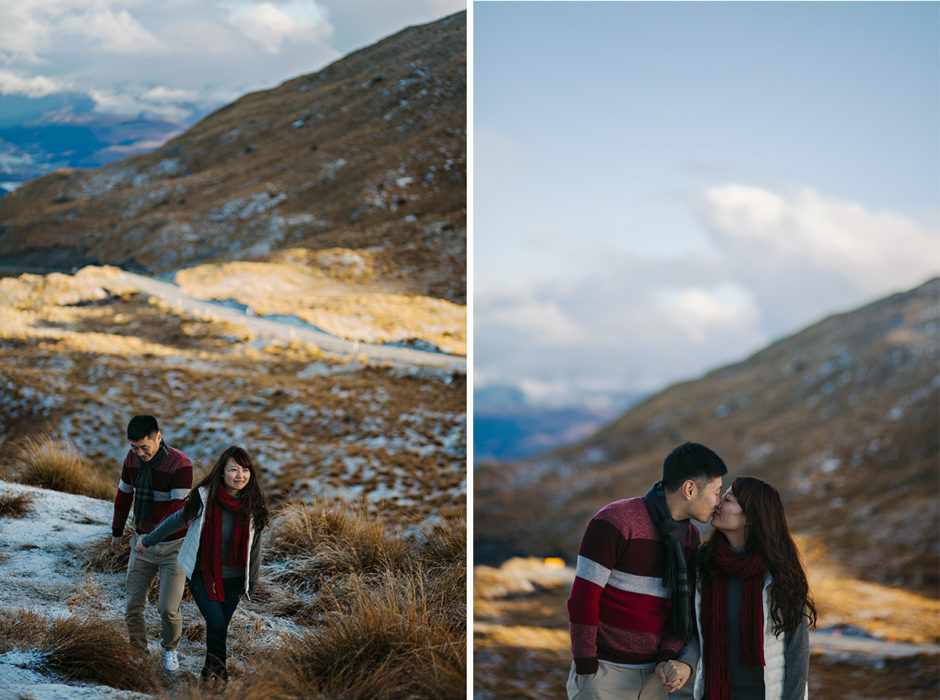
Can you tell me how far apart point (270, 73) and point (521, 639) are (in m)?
5.10

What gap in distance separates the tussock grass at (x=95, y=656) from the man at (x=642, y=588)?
153 centimetres

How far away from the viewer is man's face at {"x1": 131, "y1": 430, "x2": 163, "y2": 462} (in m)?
2.32

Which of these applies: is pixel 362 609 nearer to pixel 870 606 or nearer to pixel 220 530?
pixel 220 530

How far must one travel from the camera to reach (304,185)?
8492mm

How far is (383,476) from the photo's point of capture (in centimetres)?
486

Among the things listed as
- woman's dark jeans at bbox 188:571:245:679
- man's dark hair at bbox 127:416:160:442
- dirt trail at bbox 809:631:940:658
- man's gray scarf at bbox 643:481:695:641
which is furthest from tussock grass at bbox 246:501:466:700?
dirt trail at bbox 809:631:940:658

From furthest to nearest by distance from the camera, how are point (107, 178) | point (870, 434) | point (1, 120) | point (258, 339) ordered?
point (870, 434) → point (258, 339) → point (107, 178) → point (1, 120)

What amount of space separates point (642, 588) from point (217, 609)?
135 centimetres

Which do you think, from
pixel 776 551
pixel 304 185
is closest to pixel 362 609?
pixel 776 551

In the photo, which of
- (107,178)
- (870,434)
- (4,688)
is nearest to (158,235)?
(107,178)

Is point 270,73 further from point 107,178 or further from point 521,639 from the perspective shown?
point 521,639

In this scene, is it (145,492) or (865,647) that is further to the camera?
(865,647)

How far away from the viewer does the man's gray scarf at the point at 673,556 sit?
1.65 metres

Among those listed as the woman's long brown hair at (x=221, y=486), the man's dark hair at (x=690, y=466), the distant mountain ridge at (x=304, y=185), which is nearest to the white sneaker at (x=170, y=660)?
the woman's long brown hair at (x=221, y=486)
